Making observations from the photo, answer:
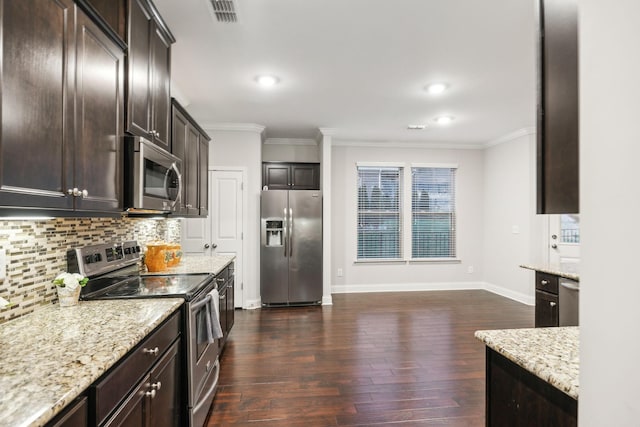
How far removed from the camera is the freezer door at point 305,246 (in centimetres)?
472

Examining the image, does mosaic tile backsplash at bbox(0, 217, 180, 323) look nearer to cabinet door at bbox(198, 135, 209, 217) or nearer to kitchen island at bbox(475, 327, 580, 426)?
cabinet door at bbox(198, 135, 209, 217)

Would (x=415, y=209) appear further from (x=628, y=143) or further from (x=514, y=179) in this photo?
(x=628, y=143)

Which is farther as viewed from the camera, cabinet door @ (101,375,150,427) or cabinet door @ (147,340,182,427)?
cabinet door @ (147,340,182,427)

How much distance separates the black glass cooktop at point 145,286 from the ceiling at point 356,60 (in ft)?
5.84

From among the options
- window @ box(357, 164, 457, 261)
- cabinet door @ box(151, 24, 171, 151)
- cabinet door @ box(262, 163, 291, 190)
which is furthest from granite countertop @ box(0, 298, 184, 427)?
window @ box(357, 164, 457, 261)

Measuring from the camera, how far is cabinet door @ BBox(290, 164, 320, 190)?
5.16 m

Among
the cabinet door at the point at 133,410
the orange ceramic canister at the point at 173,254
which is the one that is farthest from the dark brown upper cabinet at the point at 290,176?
the cabinet door at the point at 133,410

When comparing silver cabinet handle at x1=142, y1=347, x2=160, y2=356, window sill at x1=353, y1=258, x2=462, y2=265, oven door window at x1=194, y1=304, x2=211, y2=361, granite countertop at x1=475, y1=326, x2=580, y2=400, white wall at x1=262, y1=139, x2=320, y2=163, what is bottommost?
window sill at x1=353, y1=258, x2=462, y2=265

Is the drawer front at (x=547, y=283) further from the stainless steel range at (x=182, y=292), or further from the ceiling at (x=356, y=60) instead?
the stainless steel range at (x=182, y=292)

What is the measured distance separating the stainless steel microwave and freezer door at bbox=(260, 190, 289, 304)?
2511 mm

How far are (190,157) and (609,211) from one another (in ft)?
9.56

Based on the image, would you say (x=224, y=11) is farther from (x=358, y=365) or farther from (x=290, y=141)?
(x=290, y=141)

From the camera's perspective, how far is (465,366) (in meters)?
2.86

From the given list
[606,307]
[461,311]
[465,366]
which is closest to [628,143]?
[606,307]
